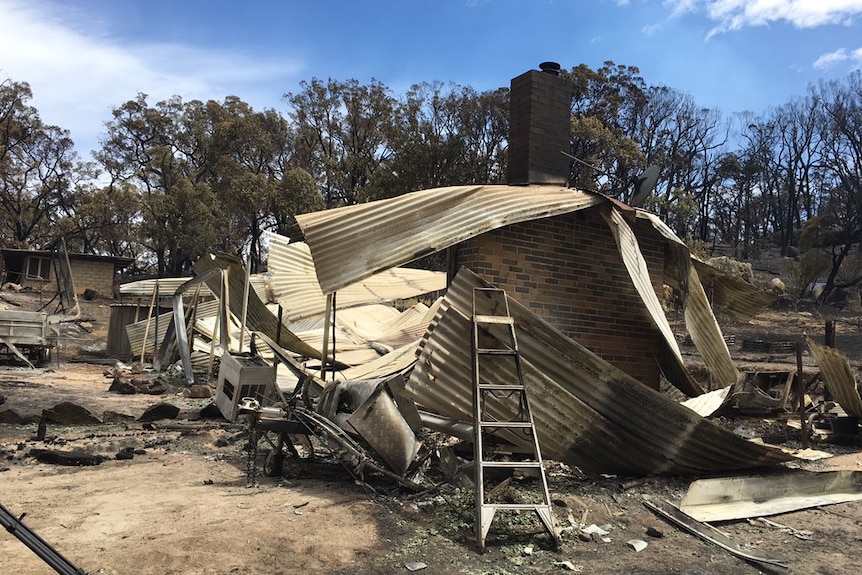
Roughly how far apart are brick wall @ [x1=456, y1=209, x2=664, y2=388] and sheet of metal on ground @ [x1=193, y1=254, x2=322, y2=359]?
5.97 m

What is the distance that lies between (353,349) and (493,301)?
6.77 meters

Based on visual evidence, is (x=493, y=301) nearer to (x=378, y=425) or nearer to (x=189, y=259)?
(x=378, y=425)

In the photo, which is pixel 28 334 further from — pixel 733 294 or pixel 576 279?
pixel 733 294

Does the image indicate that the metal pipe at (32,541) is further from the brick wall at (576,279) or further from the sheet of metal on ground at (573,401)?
the brick wall at (576,279)

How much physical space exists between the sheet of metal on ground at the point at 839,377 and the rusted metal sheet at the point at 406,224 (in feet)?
15.4

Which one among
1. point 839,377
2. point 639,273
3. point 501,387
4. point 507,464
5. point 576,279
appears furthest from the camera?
point 839,377

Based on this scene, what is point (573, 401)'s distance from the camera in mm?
5016

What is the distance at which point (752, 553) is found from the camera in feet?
13.3

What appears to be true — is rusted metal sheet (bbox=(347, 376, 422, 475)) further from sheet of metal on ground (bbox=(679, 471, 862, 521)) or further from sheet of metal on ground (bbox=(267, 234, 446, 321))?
sheet of metal on ground (bbox=(267, 234, 446, 321))

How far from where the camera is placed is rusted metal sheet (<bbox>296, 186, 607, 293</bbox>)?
5.03 metres

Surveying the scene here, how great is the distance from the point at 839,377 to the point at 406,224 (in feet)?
21.3

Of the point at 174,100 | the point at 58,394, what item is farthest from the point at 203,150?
the point at 58,394

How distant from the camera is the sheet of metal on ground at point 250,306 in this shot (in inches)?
451

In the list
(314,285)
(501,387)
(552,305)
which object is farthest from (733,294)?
(314,285)
